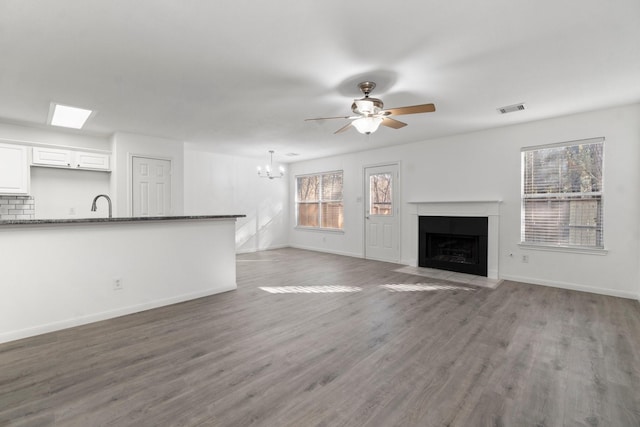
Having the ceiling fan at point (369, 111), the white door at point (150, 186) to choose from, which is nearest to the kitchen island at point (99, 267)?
the white door at point (150, 186)

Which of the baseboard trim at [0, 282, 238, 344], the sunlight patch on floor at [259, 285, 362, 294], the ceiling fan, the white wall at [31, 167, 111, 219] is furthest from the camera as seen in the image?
the white wall at [31, 167, 111, 219]

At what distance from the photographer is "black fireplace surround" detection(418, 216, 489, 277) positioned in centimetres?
499

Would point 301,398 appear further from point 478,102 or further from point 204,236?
point 478,102

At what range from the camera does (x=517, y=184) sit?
4.66 metres

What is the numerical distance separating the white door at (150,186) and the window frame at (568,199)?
631 cm

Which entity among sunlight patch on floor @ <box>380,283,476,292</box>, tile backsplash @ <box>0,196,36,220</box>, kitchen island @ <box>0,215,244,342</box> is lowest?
sunlight patch on floor @ <box>380,283,476,292</box>

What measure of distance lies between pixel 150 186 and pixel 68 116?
1.59 meters

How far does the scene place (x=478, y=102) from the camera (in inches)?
144

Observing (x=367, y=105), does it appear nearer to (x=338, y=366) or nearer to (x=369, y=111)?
(x=369, y=111)

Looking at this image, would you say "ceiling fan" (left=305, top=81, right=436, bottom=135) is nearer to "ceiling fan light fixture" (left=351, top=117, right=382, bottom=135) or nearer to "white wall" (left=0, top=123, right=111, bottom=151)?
"ceiling fan light fixture" (left=351, top=117, right=382, bottom=135)

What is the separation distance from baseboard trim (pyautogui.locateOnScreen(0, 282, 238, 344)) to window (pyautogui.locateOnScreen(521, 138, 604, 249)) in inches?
195

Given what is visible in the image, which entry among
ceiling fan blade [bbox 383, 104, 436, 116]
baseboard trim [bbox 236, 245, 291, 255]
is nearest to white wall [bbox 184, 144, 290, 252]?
baseboard trim [bbox 236, 245, 291, 255]

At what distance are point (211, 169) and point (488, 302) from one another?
6.04 meters

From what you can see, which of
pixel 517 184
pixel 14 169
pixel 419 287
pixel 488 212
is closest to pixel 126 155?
pixel 14 169
